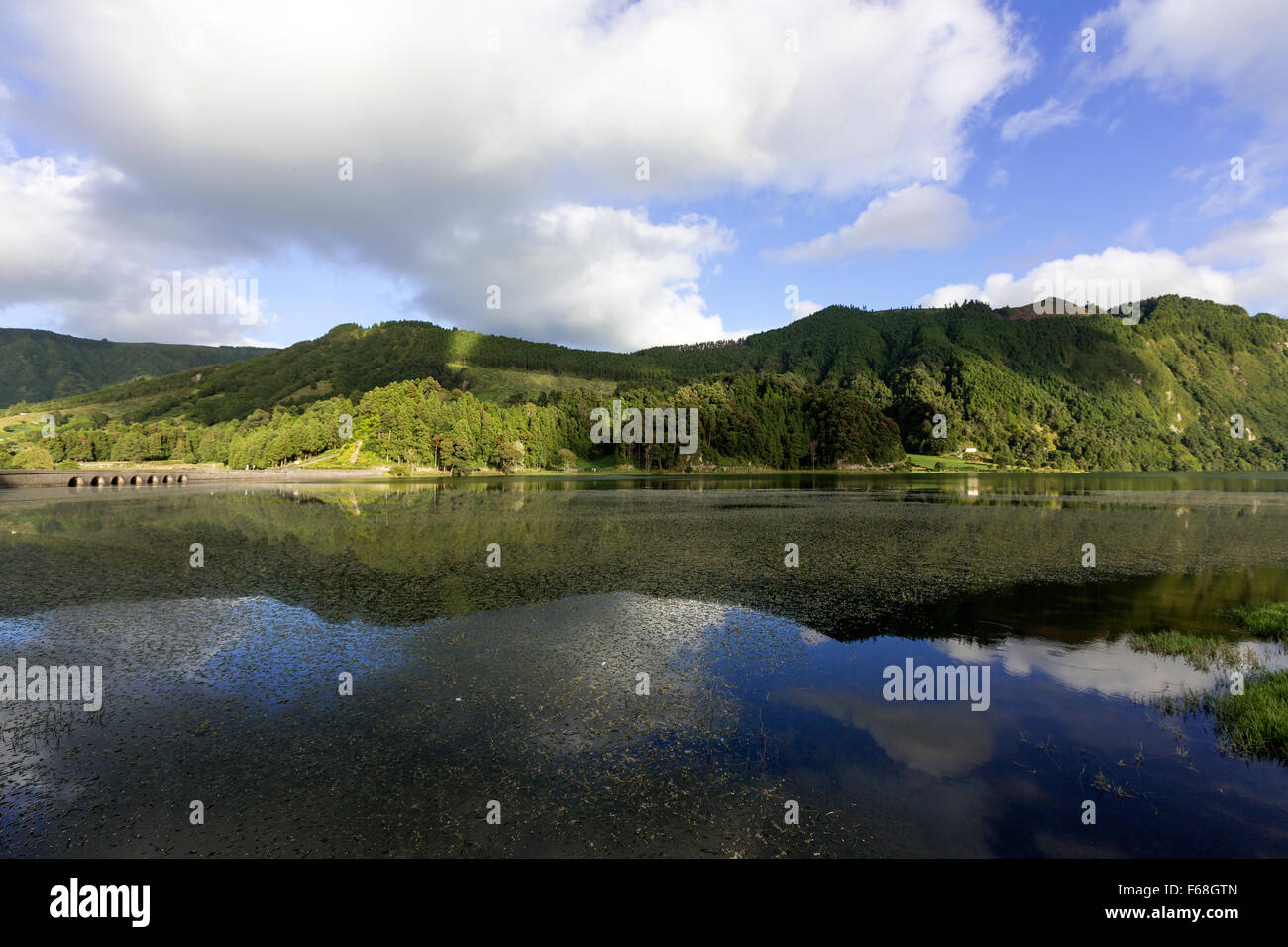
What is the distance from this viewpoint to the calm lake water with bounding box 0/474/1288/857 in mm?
8641

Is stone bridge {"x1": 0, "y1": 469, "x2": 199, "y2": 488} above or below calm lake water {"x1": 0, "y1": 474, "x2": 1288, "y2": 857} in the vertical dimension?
above

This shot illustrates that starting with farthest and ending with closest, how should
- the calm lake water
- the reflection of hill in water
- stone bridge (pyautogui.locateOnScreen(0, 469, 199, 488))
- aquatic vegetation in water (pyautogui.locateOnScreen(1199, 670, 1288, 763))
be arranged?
stone bridge (pyautogui.locateOnScreen(0, 469, 199, 488)), the reflection of hill in water, aquatic vegetation in water (pyautogui.locateOnScreen(1199, 670, 1288, 763)), the calm lake water

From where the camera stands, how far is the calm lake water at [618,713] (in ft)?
28.3

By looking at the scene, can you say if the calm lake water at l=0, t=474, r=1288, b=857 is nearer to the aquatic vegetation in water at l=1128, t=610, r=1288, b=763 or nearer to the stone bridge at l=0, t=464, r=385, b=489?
the aquatic vegetation in water at l=1128, t=610, r=1288, b=763

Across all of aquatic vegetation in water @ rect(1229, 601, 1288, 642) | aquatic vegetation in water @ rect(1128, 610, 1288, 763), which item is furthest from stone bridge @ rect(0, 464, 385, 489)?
aquatic vegetation in water @ rect(1229, 601, 1288, 642)

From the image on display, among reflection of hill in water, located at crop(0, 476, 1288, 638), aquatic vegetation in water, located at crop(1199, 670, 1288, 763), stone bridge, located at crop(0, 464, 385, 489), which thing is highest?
stone bridge, located at crop(0, 464, 385, 489)

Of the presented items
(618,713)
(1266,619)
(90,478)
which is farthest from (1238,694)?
(90,478)

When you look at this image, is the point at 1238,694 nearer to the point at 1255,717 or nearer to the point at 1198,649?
the point at 1255,717

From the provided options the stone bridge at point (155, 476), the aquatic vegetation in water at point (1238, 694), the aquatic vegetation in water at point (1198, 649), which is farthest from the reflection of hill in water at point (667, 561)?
the stone bridge at point (155, 476)

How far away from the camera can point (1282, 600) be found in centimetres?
2212
